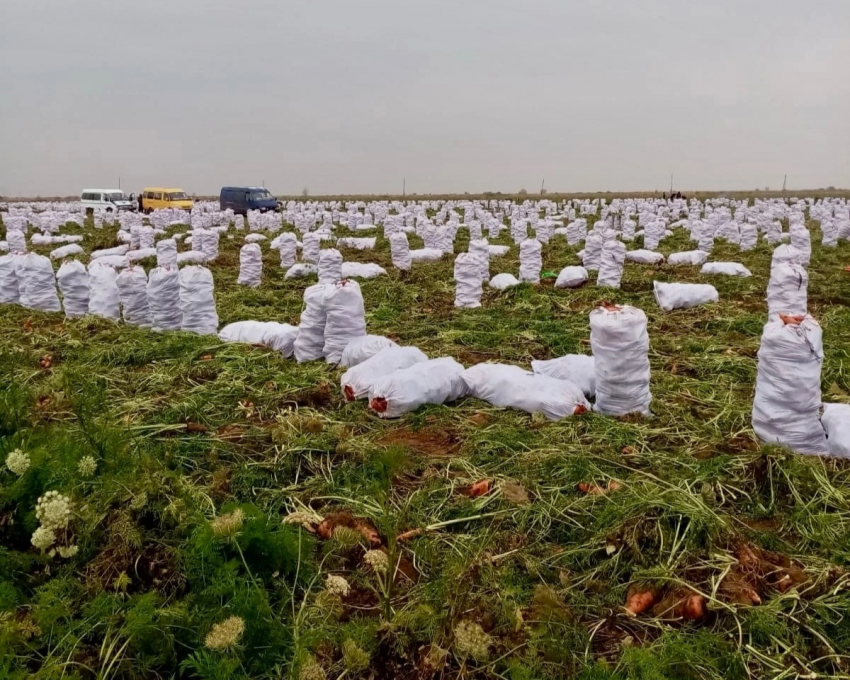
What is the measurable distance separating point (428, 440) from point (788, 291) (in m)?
5.39

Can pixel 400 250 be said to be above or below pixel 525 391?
above

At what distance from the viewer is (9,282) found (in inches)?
370

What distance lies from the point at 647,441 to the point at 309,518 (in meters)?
2.35

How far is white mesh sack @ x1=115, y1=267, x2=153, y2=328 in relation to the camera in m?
7.94

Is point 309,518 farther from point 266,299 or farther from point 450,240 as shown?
point 450,240

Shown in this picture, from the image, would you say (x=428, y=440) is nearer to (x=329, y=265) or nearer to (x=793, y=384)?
(x=793, y=384)

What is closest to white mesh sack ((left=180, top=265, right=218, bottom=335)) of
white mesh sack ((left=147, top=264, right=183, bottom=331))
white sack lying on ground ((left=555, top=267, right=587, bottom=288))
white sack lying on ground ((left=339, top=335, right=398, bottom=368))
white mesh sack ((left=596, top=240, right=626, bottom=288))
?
white mesh sack ((left=147, top=264, right=183, bottom=331))

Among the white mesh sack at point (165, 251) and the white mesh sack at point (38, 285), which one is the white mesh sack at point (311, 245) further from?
the white mesh sack at point (38, 285)

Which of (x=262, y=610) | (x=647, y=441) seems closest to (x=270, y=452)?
(x=262, y=610)

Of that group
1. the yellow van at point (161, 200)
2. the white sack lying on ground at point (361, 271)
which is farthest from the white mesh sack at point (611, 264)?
the yellow van at point (161, 200)

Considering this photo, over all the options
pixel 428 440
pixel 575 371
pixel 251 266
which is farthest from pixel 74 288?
pixel 575 371

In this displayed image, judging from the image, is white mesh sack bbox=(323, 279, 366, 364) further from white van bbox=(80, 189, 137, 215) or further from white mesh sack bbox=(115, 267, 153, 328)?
white van bbox=(80, 189, 137, 215)

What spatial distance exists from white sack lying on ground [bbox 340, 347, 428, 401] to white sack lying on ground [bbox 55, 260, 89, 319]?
5275 millimetres

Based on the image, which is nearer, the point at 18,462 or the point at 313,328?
the point at 18,462
